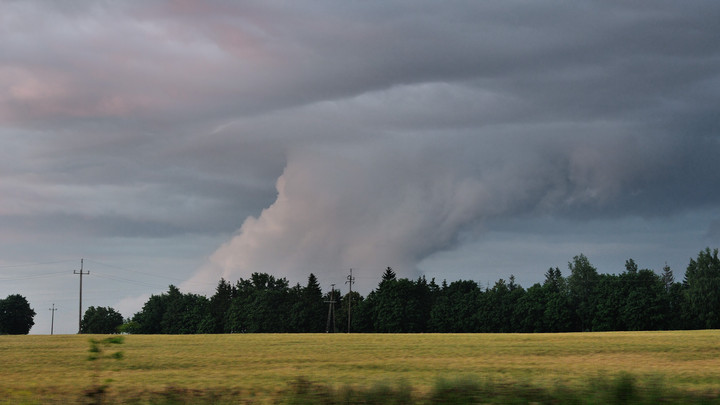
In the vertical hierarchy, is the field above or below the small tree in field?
below

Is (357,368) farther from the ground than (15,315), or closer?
closer

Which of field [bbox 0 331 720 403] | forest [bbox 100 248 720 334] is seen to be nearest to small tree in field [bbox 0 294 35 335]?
forest [bbox 100 248 720 334]

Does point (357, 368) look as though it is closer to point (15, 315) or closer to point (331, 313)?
point (331, 313)

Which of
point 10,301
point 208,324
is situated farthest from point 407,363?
point 10,301

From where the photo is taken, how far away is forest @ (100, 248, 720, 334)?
141500 millimetres

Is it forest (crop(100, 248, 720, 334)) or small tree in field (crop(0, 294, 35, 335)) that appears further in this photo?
small tree in field (crop(0, 294, 35, 335))

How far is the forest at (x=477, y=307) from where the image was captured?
142 metres

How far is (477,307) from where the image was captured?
164125mm

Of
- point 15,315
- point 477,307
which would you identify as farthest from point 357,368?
point 15,315

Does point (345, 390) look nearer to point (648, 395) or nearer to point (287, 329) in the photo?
point (648, 395)

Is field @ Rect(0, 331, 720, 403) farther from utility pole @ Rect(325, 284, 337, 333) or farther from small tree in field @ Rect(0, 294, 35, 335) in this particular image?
small tree in field @ Rect(0, 294, 35, 335)

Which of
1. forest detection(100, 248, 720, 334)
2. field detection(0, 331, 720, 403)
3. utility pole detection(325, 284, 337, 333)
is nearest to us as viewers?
field detection(0, 331, 720, 403)

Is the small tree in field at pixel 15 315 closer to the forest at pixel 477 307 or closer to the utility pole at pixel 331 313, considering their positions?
the forest at pixel 477 307

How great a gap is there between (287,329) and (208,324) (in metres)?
24.0
